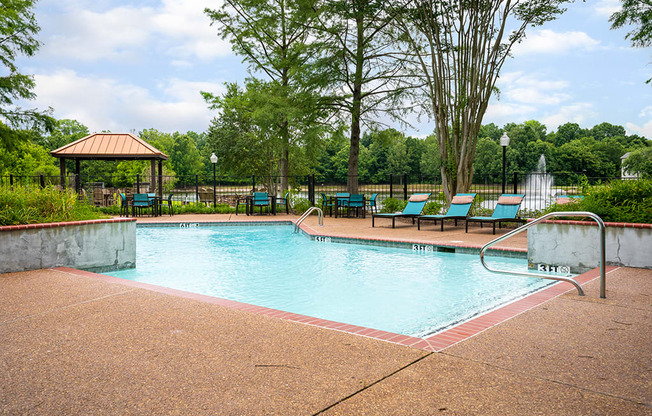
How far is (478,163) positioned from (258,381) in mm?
65294

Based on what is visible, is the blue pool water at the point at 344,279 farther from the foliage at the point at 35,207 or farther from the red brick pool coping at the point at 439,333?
the foliage at the point at 35,207

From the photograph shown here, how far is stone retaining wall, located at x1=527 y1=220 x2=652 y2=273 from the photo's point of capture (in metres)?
5.87

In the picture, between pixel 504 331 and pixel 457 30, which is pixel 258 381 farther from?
pixel 457 30

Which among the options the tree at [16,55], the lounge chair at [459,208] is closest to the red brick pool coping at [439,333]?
the lounge chair at [459,208]

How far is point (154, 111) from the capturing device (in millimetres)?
43812

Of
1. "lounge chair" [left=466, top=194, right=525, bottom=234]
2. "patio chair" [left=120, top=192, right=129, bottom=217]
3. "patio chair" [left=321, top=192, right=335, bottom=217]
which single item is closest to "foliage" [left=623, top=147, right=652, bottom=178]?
"lounge chair" [left=466, top=194, right=525, bottom=234]

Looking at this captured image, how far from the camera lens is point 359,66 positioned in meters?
17.0

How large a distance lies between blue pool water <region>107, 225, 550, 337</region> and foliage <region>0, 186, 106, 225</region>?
46.7 inches

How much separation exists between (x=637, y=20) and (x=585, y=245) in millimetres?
18437

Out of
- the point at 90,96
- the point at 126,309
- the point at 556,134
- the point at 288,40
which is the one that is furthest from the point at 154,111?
the point at 556,134

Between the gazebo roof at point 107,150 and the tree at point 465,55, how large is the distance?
11.5 metres

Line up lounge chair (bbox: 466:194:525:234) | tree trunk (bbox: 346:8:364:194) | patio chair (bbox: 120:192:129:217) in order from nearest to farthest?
lounge chair (bbox: 466:194:525:234), patio chair (bbox: 120:192:129:217), tree trunk (bbox: 346:8:364:194)

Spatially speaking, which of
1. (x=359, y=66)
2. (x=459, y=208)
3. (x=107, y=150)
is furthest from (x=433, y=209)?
(x=107, y=150)

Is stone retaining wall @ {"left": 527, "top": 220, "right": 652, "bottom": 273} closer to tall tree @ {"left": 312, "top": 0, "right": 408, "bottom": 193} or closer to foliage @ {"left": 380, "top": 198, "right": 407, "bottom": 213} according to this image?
foliage @ {"left": 380, "top": 198, "right": 407, "bottom": 213}
